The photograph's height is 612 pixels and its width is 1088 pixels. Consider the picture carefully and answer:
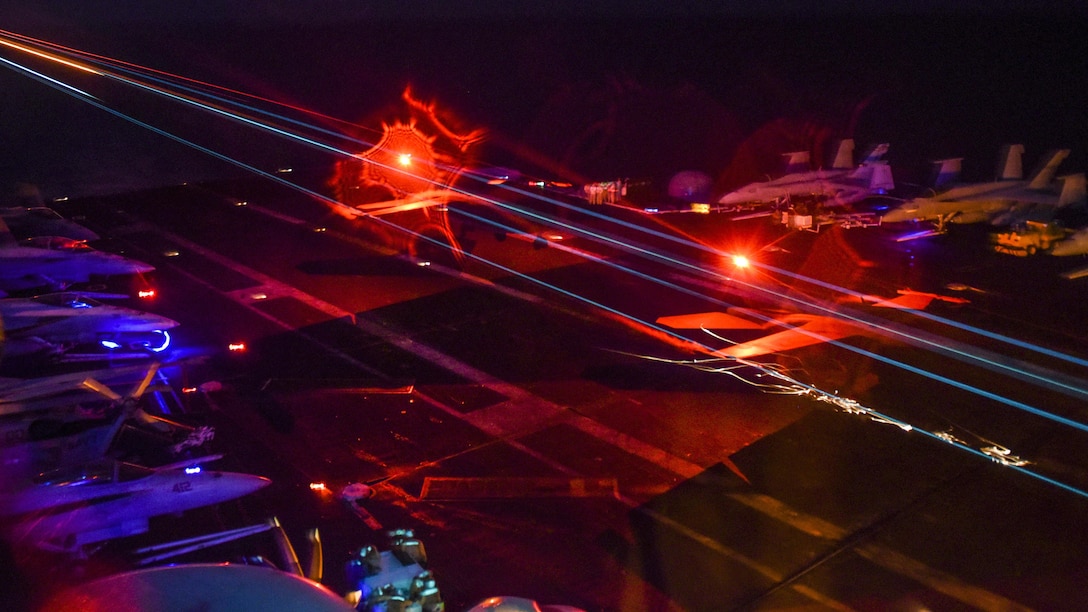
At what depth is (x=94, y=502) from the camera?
10508mm

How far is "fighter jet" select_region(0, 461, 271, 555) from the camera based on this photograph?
10250 millimetres

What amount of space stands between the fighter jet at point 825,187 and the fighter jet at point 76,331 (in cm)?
2029

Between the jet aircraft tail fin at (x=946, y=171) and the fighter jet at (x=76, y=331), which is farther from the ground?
the jet aircraft tail fin at (x=946, y=171)

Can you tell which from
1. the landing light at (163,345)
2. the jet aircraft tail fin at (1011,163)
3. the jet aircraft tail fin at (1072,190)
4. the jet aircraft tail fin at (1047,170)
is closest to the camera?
the landing light at (163,345)

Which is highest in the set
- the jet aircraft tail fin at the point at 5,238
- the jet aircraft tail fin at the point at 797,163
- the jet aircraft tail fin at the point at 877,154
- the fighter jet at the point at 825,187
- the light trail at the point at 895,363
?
the jet aircraft tail fin at the point at 877,154

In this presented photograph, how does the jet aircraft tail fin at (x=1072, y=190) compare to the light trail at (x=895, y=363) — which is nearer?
the light trail at (x=895, y=363)

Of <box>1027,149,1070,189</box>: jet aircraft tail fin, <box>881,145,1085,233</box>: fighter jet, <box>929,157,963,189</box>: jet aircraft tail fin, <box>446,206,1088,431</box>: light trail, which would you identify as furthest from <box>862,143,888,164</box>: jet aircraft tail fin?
<box>446,206,1088,431</box>: light trail

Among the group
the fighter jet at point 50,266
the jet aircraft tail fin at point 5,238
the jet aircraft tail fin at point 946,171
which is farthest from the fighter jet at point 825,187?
the jet aircraft tail fin at point 5,238

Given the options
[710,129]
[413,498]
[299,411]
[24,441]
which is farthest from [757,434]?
[710,129]

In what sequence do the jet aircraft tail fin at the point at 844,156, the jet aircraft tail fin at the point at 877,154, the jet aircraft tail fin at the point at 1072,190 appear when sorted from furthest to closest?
the jet aircraft tail fin at the point at 844,156 → the jet aircraft tail fin at the point at 877,154 → the jet aircraft tail fin at the point at 1072,190

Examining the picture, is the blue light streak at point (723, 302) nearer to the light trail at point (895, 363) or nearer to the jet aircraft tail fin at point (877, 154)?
the light trail at point (895, 363)

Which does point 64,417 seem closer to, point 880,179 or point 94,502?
point 94,502

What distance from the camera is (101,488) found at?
34.8 ft

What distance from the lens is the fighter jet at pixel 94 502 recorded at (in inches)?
404
